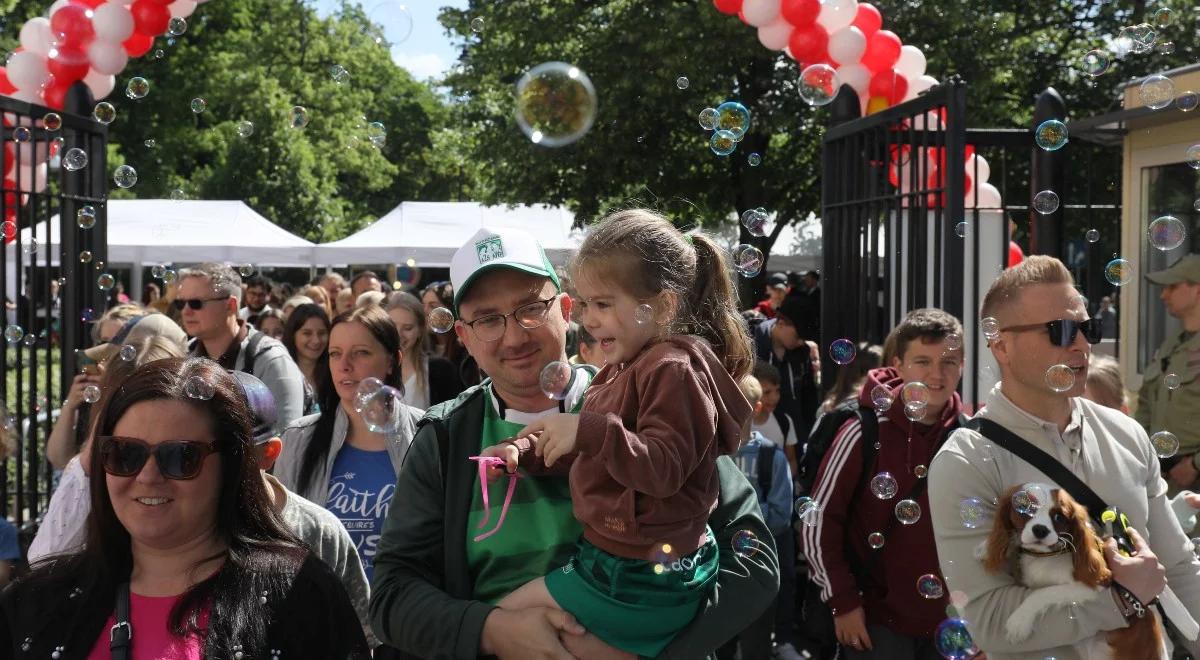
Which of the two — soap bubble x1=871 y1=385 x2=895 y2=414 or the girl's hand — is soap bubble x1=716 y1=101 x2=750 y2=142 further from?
the girl's hand

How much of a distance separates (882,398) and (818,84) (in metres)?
1.82

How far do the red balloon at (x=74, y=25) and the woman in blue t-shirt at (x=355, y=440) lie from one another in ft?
11.1

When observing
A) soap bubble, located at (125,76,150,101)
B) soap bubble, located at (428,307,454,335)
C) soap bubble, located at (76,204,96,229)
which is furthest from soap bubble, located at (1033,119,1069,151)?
soap bubble, located at (76,204,96,229)

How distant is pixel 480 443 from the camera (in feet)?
7.55

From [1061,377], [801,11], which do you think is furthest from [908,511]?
[801,11]

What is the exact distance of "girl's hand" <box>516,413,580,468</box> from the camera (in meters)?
2.00

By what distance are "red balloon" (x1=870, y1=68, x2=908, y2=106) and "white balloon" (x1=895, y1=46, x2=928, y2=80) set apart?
0.32 feet

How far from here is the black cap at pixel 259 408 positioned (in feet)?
9.16

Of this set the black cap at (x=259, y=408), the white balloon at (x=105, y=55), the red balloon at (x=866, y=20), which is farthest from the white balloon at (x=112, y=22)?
the black cap at (x=259, y=408)

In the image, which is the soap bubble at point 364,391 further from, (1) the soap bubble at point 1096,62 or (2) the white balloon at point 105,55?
(2) the white balloon at point 105,55

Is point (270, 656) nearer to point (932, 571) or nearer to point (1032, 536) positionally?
point (1032, 536)

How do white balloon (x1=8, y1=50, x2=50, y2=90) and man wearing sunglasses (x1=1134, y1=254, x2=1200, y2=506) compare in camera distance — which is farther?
white balloon (x1=8, y1=50, x2=50, y2=90)

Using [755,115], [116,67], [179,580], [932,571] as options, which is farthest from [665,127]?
[179,580]

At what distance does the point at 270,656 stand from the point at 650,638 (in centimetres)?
74
